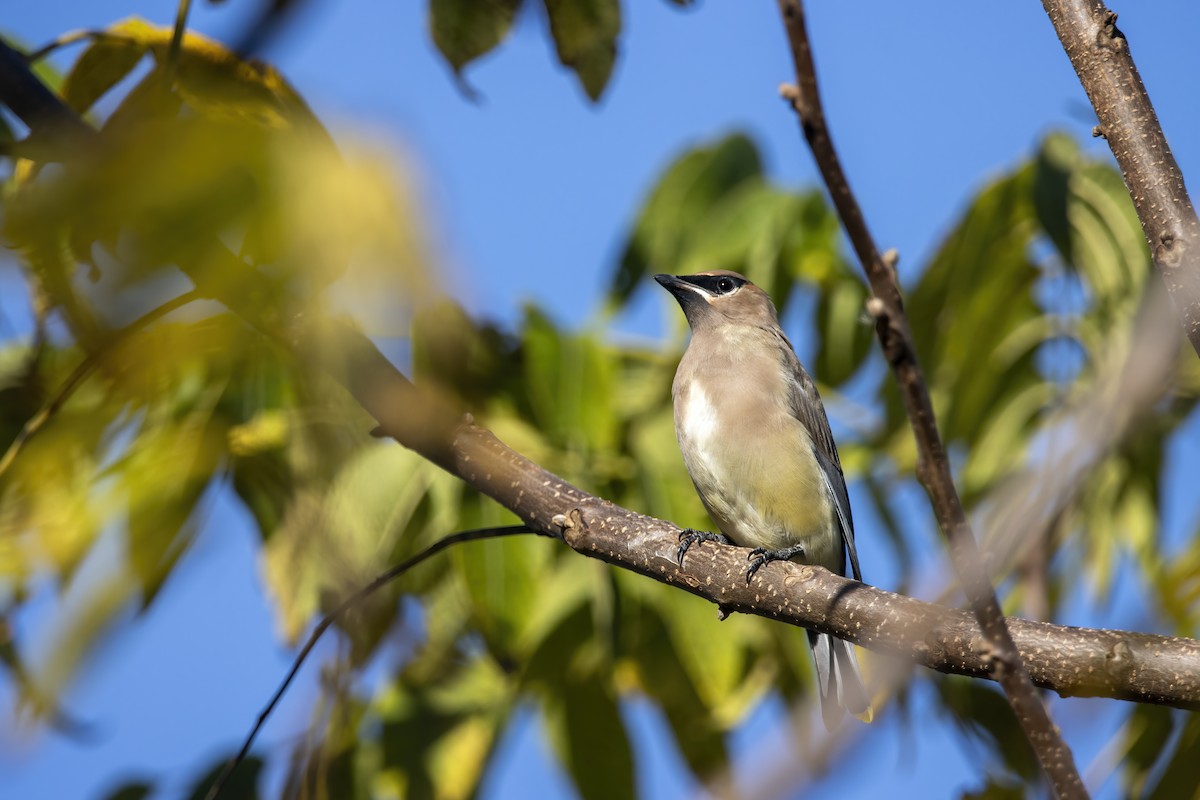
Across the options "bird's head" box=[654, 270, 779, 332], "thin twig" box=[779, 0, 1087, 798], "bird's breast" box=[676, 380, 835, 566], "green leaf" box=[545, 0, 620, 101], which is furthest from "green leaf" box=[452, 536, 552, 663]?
"thin twig" box=[779, 0, 1087, 798]

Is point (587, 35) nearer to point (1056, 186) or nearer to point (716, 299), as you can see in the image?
point (1056, 186)

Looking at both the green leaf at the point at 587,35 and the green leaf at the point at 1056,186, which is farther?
the green leaf at the point at 1056,186

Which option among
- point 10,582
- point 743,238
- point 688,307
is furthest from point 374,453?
point 688,307

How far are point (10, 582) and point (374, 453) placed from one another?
50.4 inches

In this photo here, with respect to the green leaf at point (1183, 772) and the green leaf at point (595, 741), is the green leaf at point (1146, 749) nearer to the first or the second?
the green leaf at point (1183, 772)

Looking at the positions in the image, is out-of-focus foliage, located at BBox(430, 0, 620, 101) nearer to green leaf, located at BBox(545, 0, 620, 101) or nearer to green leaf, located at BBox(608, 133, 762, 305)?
green leaf, located at BBox(545, 0, 620, 101)

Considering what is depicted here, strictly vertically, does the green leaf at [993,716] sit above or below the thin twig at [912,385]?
below

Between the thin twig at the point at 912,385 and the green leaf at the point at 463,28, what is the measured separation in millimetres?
2169

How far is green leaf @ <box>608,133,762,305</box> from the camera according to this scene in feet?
17.6

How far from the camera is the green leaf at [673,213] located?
5371 millimetres

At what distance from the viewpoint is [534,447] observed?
4.63 meters

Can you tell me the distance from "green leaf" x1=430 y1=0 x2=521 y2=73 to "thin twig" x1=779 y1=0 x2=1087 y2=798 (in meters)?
2.17

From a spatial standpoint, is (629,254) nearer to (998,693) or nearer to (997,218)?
(997,218)

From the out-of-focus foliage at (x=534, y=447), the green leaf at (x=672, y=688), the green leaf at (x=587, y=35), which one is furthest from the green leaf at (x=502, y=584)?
the green leaf at (x=587, y=35)
